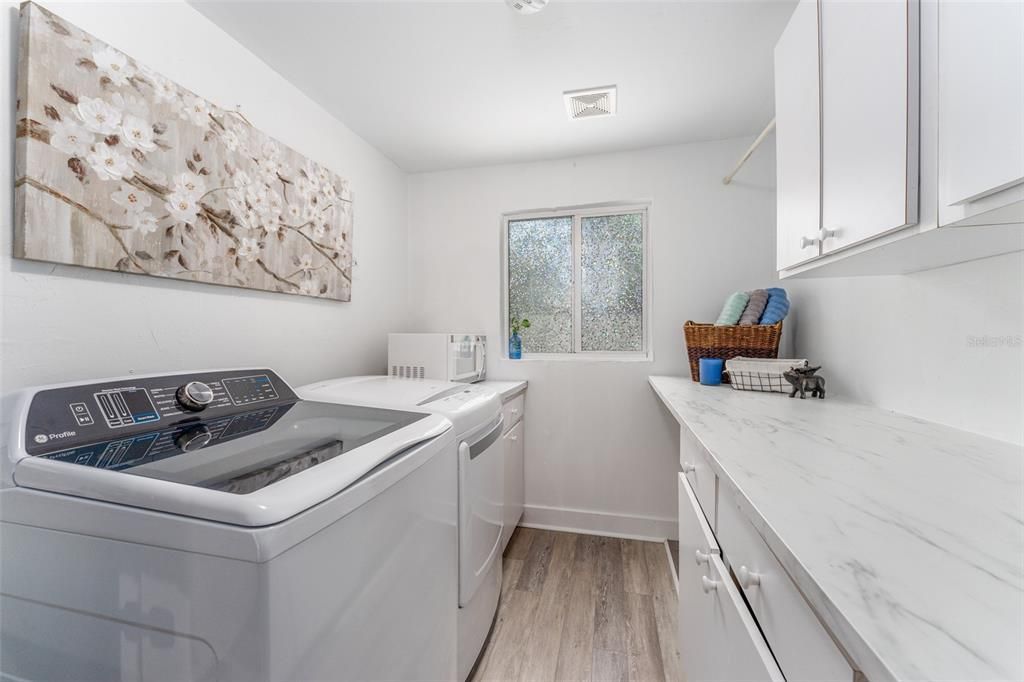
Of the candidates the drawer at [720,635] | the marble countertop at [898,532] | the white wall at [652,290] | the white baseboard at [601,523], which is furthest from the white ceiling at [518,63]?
the white baseboard at [601,523]

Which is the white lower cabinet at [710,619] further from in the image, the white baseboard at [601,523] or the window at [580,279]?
the window at [580,279]

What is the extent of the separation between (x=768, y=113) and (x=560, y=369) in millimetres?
1748

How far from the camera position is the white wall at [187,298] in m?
0.99

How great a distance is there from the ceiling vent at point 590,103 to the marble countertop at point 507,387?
4.68ft

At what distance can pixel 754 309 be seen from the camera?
1.92m

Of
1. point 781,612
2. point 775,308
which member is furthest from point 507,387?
point 781,612

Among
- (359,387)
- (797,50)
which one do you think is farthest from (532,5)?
(359,387)

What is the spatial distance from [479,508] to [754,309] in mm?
1583

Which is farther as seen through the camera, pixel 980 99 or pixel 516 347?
pixel 516 347

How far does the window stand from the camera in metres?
2.55

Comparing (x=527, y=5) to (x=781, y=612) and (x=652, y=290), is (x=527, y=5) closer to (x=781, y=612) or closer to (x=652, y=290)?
(x=652, y=290)

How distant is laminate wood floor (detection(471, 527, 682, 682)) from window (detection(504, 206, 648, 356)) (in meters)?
1.20

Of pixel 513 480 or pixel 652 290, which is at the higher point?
pixel 652 290

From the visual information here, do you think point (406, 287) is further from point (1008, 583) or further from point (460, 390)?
point (1008, 583)
